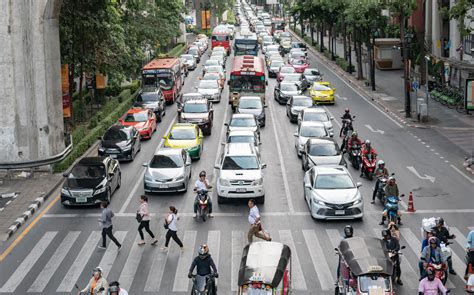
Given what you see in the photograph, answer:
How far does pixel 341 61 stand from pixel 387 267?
193ft

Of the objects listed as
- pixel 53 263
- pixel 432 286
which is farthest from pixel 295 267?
pixel 53 263

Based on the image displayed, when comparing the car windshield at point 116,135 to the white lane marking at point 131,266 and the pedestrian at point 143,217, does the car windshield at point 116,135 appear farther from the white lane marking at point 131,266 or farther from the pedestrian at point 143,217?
the pedestrian at point 143,217

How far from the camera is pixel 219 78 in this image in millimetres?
57281

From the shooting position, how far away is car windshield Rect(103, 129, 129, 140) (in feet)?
116

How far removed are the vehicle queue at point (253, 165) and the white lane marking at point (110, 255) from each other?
2.95 metres

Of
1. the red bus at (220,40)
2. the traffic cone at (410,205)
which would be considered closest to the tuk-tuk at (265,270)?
the traffic cone at (410,205)

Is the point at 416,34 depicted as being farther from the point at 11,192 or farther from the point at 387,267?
the point at 387,267

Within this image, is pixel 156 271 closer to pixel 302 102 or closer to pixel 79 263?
pixel 79 263

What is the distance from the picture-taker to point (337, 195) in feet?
82.1

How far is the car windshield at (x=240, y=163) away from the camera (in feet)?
92.3

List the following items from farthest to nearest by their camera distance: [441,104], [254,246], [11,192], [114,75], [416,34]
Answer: [416,34] → [441,104] → [114,75] → [11,192] → [254,246]

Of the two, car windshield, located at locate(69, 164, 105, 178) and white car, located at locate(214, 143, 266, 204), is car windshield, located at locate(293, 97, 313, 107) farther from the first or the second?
car windshield, located at locate(69, 164, 105, 178)

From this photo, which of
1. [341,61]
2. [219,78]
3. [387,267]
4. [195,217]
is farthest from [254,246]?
[341,61]

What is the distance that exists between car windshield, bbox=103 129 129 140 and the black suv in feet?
19.0
